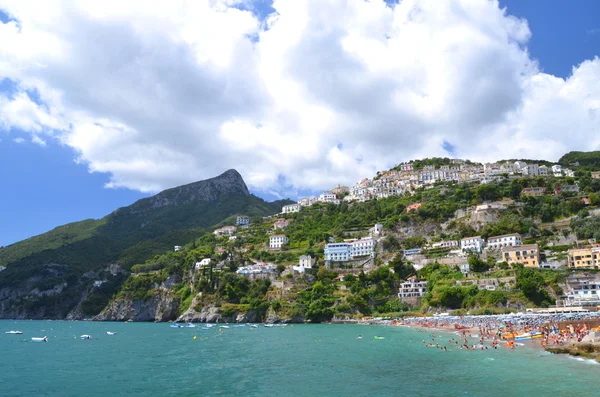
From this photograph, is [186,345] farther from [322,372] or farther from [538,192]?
[538,192]

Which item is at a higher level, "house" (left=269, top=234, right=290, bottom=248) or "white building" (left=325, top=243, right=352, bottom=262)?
"house" (left=269, top=234, right=290, bottom=248)

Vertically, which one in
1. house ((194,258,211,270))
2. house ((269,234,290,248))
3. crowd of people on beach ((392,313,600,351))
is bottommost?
crowd of people on beach ((392,313,600,351))

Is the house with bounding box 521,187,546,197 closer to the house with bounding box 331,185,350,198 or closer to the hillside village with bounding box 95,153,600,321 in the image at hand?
the hillside village with bounding box 95,153,600,321

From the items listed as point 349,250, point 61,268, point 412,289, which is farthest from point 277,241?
point 61,268

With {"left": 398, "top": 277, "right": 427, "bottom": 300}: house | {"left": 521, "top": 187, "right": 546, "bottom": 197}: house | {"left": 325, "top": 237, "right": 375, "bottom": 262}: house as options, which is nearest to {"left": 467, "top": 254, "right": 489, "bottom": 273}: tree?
{"left": 398, "top": 277, "right": 427, "bottom": 300}: house

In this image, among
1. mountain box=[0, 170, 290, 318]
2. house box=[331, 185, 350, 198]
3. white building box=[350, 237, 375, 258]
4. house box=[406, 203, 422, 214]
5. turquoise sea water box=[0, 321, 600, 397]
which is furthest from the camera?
house box=[331, 185, 350, 198]

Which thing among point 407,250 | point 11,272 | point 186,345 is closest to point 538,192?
point 407,250

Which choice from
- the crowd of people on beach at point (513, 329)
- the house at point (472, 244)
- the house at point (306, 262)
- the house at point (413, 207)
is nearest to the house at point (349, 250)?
the house at point (306, 262)

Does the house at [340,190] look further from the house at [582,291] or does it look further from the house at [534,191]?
the house at [582,291]
